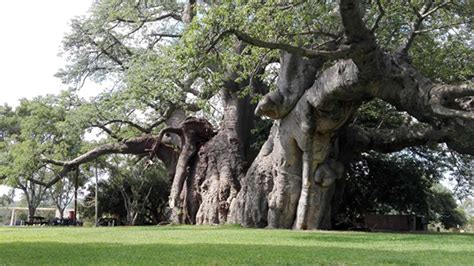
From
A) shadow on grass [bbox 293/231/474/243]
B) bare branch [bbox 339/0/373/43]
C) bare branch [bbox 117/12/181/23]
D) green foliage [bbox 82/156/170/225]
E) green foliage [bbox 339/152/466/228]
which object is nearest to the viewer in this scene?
bare branch [bbox 339/0/373/43]

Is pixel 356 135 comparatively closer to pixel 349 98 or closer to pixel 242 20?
pixel 349 98

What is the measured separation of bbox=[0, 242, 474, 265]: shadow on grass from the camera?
5715mm

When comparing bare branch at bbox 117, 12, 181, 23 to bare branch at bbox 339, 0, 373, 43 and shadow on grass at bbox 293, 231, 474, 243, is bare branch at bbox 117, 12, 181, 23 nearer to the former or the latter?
bare branch at bbox 339, 0, 373, 43

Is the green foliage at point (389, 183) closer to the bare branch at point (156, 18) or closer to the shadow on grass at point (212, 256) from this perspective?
the bare branch at point (156, 18)

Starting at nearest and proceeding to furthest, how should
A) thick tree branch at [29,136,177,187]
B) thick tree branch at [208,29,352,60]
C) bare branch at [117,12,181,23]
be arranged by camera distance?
thick tree branch at [208,29,352,60]
bare branch at [117,12,181,23]
thick tree branch at [29,136,177,187]

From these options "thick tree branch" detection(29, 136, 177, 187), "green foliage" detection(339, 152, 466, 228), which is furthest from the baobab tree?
"green foliage" detection(339, 152, 466, 228)

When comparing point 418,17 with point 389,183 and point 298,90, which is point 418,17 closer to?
point 298,90

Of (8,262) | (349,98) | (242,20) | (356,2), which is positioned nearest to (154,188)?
(349,98)

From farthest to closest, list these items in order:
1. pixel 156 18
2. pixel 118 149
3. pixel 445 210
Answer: pixel 445 210 → pixel 156 18 → pixel 118 149

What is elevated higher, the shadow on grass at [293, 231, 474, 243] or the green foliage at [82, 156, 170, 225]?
the green foliage at [82, 156, 170, 225]

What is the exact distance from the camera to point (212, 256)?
20.4 feet

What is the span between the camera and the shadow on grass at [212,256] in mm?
5715

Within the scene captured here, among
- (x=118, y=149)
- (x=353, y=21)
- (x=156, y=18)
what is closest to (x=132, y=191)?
(x=118, y=149)

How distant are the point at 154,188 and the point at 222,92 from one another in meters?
11.9
